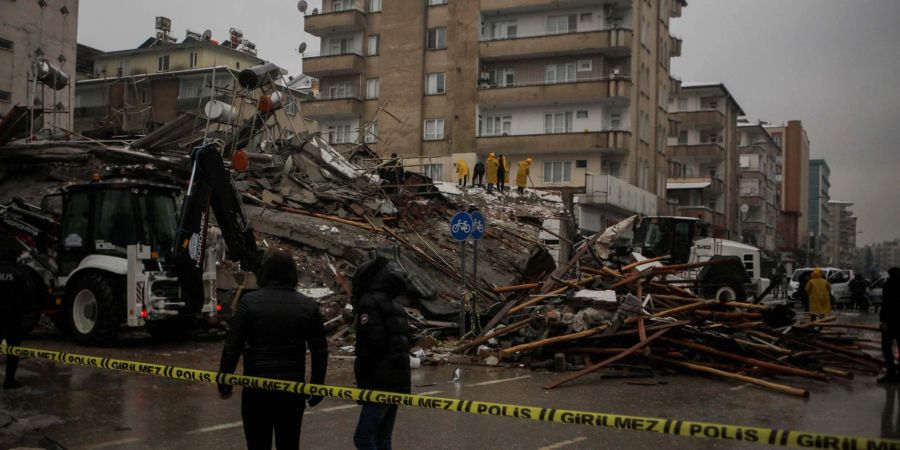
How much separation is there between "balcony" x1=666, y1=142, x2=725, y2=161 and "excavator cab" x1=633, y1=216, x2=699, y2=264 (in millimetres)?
37697

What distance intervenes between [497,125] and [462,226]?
34648 mm

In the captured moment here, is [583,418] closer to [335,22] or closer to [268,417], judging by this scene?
[268,417]

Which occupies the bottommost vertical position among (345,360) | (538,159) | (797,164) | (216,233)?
(345,360)

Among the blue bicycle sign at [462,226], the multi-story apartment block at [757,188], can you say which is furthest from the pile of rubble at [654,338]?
the multi-story apartment block at [757,188]

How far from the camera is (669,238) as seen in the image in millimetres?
30875

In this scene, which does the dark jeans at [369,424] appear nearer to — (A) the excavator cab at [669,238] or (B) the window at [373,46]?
(A) the excavator cab at [669,238]

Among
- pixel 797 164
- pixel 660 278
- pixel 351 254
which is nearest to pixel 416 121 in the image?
pixel 351 254

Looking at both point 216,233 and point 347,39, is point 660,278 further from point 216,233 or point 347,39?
point 347,39

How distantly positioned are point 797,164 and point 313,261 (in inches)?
3955

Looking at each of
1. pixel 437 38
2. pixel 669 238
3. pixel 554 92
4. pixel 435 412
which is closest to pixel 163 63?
pixel 437 38

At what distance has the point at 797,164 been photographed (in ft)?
352

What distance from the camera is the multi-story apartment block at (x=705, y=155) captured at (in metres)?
66.4

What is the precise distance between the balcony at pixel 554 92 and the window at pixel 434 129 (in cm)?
331

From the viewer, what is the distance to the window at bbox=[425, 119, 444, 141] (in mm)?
51781
